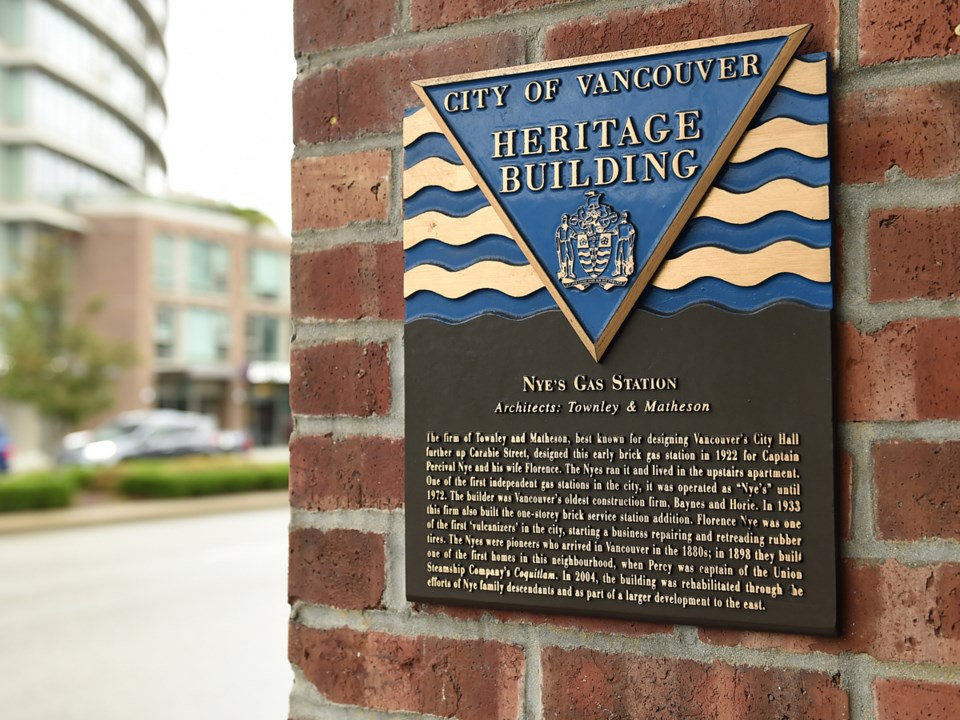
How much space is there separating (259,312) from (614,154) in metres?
37.2

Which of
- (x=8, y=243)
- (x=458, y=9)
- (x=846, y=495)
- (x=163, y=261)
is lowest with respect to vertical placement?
(x=846, y=495)

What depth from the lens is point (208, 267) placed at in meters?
35.5

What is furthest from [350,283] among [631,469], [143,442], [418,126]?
[143,442]

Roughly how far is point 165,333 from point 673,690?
3489cm

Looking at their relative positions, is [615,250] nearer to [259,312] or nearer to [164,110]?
[259,312]

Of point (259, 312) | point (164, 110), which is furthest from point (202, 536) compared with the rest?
point (164, 110)

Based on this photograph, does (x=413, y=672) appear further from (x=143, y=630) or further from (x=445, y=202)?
(x=143, y=630)

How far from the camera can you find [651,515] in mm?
1361

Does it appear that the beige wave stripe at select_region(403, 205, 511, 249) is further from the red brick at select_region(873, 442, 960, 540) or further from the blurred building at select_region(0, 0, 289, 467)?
the blurred building at select_region(0, 0, 289, 467)

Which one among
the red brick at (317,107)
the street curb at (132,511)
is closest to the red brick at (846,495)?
the red brick at (317,107)

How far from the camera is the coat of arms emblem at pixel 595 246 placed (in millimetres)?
1363

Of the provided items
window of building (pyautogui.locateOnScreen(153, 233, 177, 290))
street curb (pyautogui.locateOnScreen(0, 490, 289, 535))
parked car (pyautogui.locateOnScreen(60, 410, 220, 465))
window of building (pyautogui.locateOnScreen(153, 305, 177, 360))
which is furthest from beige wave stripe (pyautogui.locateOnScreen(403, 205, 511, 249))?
window of building (pyautogui.locateOnScreen(153, 305, 177, 360))

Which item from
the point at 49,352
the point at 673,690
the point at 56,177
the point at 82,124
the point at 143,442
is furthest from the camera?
the point at 82,124

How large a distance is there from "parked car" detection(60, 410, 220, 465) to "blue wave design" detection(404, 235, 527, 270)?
21.1 meters
